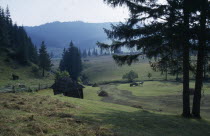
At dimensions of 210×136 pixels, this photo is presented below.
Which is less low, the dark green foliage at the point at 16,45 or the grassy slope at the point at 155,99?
the dark green foliage at the point at 16,45

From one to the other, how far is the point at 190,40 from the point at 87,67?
15116 centimetres

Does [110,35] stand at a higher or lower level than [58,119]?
higher

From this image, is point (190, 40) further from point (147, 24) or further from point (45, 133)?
point (45, 133)

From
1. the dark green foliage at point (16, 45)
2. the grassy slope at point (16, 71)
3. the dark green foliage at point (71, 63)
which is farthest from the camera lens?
the dark green foliage at point (71, 63)

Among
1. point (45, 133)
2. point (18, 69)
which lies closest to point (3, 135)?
point (45, 133)

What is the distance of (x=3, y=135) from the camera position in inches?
278

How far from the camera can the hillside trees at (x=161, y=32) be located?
14.6 metres

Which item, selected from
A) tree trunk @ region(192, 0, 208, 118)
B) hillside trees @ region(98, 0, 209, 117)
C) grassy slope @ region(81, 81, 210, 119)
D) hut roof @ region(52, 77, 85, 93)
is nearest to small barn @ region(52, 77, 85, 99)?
hut roof @ region(52, 77, 85, 93)

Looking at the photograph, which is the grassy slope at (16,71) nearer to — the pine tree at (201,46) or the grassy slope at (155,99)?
the grassy slope at (155,99)

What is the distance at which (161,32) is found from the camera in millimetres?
15250

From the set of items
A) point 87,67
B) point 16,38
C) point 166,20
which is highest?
point 16,38

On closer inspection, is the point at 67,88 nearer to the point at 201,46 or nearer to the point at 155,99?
the point at 155,99

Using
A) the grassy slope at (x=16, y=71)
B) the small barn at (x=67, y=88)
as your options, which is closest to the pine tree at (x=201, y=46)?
the small barn at (x=67, y=88)

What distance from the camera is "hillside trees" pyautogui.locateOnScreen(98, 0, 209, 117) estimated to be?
14586mm
